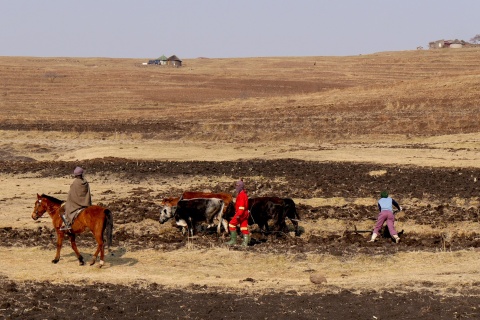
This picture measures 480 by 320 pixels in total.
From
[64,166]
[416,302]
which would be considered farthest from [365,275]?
[64,166]

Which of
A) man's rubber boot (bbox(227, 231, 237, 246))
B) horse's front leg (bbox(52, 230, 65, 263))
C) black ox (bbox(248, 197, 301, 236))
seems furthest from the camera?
black ox (bbox(248, 197, 301, 236))

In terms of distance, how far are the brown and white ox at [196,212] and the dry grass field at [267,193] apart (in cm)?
39

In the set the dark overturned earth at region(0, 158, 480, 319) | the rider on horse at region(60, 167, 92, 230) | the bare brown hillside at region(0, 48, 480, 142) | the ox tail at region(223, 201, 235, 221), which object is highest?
the rider on horse at region(60, 167, 92, 230)

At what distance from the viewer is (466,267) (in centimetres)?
1550

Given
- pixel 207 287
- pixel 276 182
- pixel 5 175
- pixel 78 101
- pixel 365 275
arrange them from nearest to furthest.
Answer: pixel 207 287 → pixel 365 275 → pixel 276 182 → pixel 5 175 → pixel 78 101

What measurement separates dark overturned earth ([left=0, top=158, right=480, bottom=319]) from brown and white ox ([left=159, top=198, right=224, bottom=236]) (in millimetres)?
376

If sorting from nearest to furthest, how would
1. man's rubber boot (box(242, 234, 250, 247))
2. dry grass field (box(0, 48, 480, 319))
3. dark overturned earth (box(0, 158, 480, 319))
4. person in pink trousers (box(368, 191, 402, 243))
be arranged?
1. dark overturned earth (box(0, 158, 480, 319))
2. dry grass field (box(0, 48, 480, 319))
3. man's rubber boot (box(242, 234, 250, 247))
4. person in pink trousers (box(368, 191, 402, 243))

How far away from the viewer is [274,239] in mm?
18500

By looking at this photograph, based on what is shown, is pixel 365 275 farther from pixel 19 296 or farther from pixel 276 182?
pixel 276 182

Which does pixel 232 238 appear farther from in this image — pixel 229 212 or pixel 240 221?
pixel 229 212

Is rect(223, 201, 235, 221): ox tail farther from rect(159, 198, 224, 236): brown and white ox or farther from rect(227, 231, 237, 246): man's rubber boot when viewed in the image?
rect(227, 231, 237, 246): man's rubber boot

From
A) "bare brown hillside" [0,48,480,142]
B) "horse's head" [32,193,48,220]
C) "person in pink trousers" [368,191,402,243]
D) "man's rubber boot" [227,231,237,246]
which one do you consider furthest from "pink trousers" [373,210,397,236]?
"bare brown hillside" [0,48,480,142]

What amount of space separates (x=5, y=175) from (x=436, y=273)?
2067 centimetres

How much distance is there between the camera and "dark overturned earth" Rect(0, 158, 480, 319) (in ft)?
41.8
